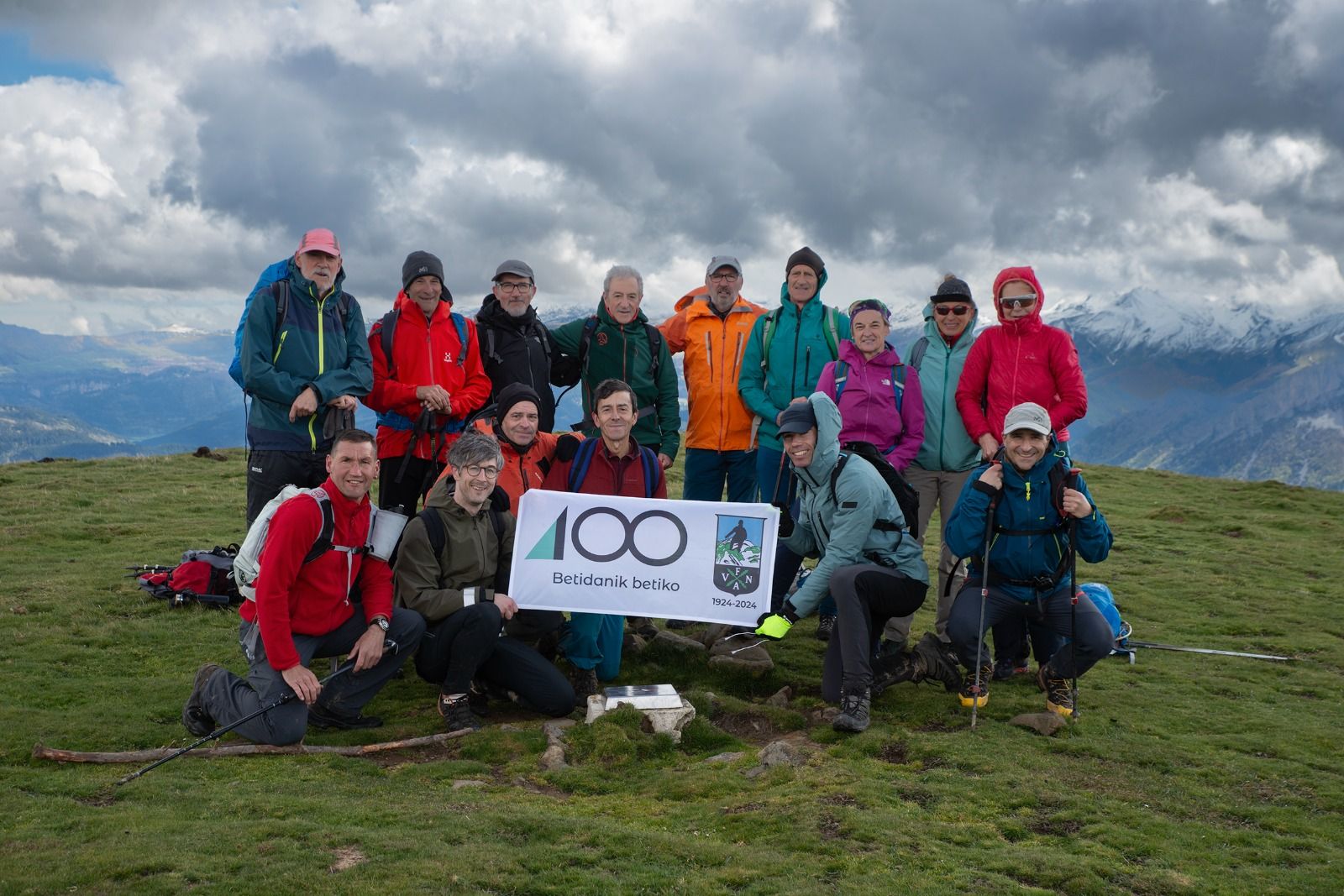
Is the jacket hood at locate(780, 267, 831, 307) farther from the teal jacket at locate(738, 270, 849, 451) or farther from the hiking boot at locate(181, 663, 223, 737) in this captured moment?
the hiking boot at locate(181, 663, 223, 737)

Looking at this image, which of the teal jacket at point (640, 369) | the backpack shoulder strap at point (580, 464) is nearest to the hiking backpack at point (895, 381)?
the teal jacket at point (640, 369)

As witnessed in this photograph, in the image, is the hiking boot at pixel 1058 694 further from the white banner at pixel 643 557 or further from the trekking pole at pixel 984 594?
the white banner at pixel 643 557

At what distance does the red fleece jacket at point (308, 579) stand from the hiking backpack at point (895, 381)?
6.00 metres

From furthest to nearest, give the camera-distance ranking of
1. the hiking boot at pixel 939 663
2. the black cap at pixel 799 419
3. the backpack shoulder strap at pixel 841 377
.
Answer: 1. the backpack shoulder strap at pixel 841 377
2. the hiking boot at pixel 939 663
3. the black cap at pixel 799 419

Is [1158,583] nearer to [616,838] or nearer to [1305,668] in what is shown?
[1305,668]

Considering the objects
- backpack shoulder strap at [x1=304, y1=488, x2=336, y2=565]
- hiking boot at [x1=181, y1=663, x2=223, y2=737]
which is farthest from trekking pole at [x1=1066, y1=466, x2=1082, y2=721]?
hiking boot at [x1=181, y1=663, x2=223, y2=737]

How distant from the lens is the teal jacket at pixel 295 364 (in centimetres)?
1128

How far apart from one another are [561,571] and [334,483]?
2817mm

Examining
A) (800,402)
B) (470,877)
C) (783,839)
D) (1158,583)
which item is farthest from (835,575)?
(1158,583)

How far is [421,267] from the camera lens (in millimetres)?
12250

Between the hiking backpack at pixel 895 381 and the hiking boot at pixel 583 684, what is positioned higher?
the hiking backpack at pixel 895 381


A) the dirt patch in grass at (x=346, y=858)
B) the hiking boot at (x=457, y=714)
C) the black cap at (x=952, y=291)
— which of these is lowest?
the dirt patch in grass at (x=346, y=858)

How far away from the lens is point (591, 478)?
452 inches

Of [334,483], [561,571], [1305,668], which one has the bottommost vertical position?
[1305,668]
